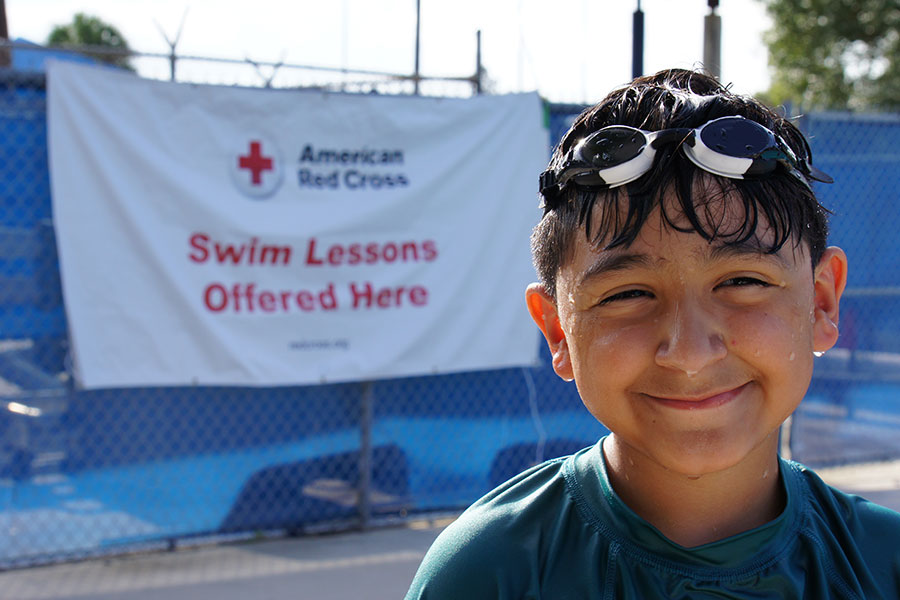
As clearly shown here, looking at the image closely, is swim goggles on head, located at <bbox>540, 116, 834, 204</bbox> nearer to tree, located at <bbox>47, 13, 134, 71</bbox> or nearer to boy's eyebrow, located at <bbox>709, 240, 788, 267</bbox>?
boy's eyebrow, located at <bbox>709, 240, 788, 267</bbox>

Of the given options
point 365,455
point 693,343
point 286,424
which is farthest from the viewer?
point 365,455

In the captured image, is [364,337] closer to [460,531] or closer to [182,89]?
[182,89]

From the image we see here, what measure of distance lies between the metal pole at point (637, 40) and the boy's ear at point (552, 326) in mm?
2924

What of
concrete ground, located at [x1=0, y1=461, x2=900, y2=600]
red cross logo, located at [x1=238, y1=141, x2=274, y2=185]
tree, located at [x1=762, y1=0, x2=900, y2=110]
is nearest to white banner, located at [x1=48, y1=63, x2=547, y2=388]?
red cross logo, located at [x1=238, y1=141, x2=274, y2=185]

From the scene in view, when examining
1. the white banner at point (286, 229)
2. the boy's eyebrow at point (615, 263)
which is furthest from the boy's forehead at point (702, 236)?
the white banner at point (286, 229)

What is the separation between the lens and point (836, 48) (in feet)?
64.1

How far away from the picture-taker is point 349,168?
15.1ft

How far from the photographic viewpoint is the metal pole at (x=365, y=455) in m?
4.75

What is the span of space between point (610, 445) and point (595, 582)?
251mm

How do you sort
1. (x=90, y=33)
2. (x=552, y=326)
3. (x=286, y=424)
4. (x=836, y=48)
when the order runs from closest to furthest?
(x=552, y=326) < (x=286, y=424) < (x=836, y=48) < (x=90, y=33)

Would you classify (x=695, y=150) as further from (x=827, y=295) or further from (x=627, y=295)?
(x=827, y=295)

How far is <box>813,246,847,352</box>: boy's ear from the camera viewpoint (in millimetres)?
1312

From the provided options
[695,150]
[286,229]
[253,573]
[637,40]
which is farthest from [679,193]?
[253,573]

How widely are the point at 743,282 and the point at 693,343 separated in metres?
0.14
